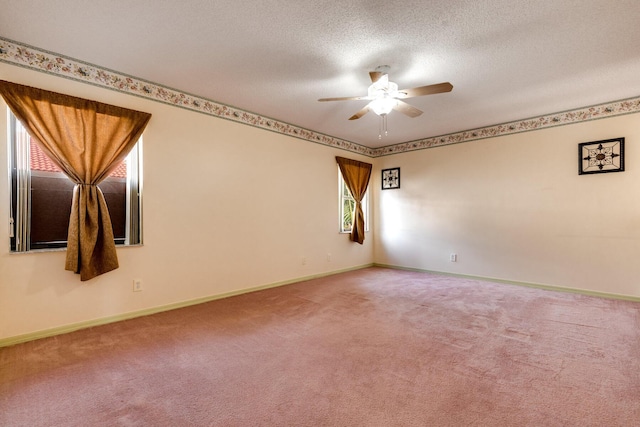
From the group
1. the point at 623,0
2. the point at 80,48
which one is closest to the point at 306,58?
the point at 80,48

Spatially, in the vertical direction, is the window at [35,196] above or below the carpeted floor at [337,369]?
above

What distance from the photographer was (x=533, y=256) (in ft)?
13.9

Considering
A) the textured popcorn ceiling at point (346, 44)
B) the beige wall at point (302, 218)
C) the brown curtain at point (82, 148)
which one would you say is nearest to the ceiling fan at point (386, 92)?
the textured popcorn ceiling at point (346, 44)

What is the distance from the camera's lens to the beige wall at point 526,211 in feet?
12.0

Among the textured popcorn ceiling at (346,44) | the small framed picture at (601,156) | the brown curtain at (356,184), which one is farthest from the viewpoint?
the brown curtain at (356,184)

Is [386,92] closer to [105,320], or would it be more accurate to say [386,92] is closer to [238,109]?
[238,109]

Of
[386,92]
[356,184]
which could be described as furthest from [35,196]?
[356,184]

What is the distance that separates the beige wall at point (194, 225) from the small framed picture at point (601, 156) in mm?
3621

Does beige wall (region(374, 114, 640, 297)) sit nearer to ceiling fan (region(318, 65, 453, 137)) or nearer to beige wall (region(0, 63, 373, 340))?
beige wall (region(0, 63, 373, 340))

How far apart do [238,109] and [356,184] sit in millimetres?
2590

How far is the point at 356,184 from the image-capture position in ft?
18.1

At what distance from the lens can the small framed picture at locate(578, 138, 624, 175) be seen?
3.65m

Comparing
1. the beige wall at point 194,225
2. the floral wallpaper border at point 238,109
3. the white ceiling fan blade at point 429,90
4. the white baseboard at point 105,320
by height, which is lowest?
the white baseboard at point 105,320

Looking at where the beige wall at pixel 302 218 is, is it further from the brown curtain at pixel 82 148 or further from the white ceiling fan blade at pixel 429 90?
the white ceiling fan blade at pixel 429 90
